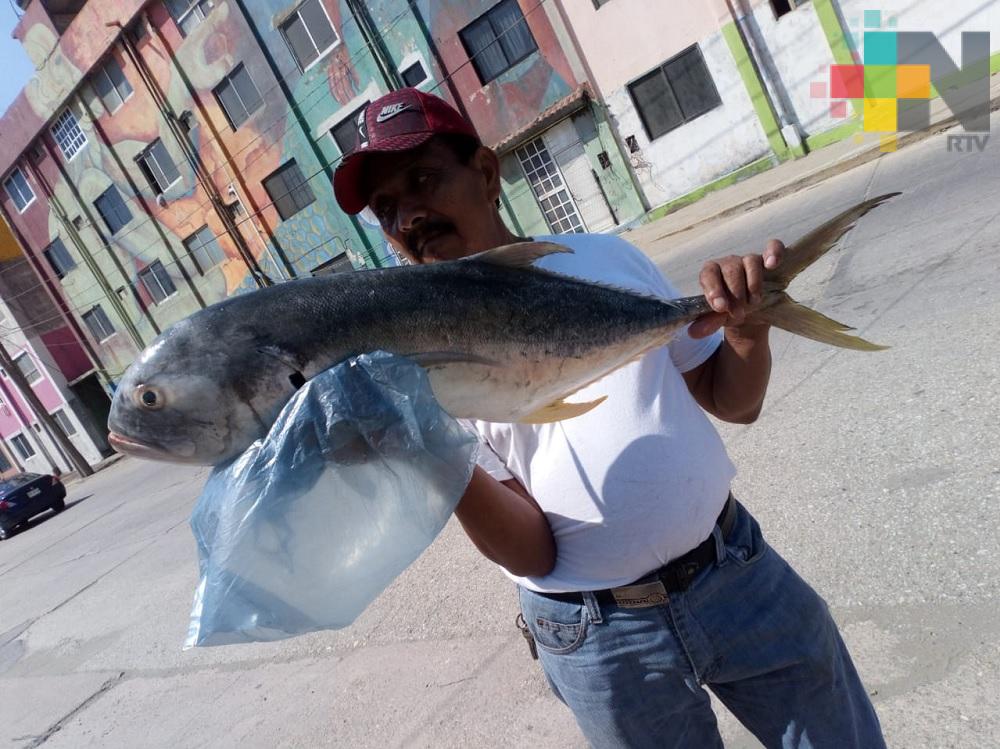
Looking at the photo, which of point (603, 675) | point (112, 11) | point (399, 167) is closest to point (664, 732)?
point (603, 675)

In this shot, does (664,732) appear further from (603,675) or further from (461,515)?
(461,515)

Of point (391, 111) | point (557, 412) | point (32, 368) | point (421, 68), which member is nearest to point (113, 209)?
point (32, 368)

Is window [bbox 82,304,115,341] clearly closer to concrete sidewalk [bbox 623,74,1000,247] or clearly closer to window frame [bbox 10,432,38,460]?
window frame [bbox 10,432,38,460]

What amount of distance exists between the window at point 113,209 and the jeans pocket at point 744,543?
30229 mm

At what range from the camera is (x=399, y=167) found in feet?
5.29

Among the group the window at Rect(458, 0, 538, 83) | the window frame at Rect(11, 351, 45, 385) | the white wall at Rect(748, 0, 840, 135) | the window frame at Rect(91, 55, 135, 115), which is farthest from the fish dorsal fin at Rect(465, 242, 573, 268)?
the window frame at Rect(11, 351, 45, 385)

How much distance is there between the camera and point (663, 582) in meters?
1.42

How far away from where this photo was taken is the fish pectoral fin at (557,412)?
142 centimetres

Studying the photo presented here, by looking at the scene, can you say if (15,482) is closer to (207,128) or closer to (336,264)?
(336,264)

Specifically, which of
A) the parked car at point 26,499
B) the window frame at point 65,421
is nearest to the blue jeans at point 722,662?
the parked car at point 26,499

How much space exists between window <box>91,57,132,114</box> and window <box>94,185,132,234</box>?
315cm

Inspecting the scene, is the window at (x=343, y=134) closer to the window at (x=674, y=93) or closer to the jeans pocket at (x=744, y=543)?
the window at (x=674, y=93)

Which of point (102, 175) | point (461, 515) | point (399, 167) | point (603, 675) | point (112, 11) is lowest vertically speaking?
point (603, 675)

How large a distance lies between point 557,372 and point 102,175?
3048 centimetres
